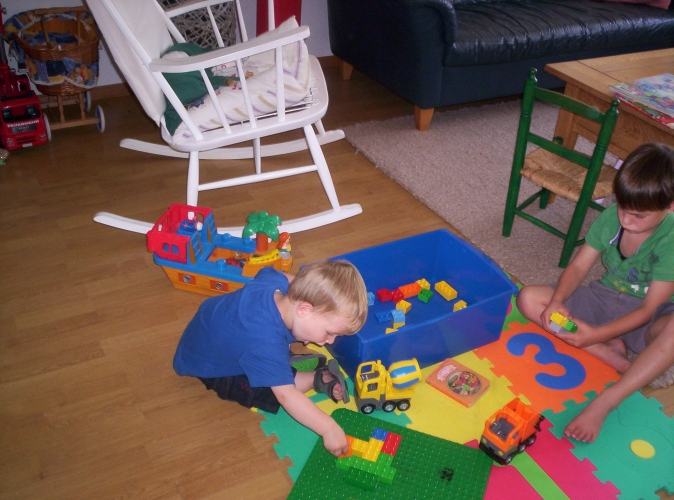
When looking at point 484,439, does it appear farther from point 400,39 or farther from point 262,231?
point 400,39

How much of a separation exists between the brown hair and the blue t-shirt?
82cm

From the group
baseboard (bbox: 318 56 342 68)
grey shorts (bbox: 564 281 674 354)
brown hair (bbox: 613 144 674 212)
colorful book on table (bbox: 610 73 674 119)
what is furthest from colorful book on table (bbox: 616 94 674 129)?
baseboard (bbox: 318 56 342 68)

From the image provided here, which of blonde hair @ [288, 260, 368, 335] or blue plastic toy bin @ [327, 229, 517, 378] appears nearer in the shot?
blonde hair @ [288, 260, 368, 335]

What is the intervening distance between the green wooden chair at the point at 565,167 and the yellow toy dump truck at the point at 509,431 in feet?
2.44

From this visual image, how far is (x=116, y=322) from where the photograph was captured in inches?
67.9

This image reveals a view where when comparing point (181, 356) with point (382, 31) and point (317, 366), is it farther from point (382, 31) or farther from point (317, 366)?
point (382, 31)

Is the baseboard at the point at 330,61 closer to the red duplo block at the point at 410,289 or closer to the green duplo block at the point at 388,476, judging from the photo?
the red duplo block at the point at 410,289

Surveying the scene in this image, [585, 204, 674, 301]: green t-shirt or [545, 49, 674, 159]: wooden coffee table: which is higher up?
[545, 49, 674, 159]: wooden coffee table

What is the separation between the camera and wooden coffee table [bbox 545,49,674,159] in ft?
5.99

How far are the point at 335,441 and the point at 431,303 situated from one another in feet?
2.25

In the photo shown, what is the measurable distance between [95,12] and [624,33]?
2426 mm

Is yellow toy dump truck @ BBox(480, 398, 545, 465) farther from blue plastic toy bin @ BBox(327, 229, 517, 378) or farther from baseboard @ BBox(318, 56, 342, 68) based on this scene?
baseboard @ BBox(318, 56, 342, 68)

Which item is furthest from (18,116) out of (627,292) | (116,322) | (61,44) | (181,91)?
(627,292)

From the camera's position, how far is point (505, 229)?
2117mm
